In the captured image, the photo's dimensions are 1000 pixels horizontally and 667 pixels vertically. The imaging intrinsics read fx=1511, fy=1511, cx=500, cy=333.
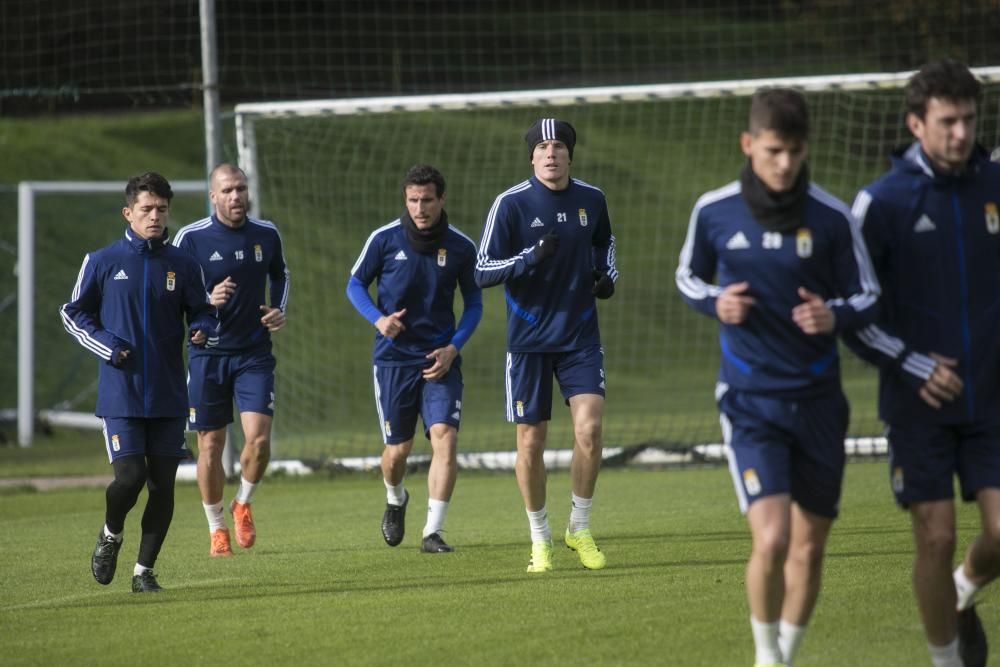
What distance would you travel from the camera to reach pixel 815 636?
640 cm

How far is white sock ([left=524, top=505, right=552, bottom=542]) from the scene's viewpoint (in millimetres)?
8664

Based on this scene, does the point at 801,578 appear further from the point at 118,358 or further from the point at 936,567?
the point at 118,358

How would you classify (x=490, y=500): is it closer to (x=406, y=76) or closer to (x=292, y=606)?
(x=292, y=606)

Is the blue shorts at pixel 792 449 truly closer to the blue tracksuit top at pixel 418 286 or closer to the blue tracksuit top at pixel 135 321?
the blue tracksuit top at pixel 135 321

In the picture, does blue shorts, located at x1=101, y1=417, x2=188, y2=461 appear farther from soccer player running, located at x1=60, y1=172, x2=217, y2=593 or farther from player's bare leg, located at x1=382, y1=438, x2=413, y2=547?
player's bare leg, located at x1=382, y1=438, x2=413, y2=547

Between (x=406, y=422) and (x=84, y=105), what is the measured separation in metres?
25.1

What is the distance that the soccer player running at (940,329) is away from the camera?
17.4ft

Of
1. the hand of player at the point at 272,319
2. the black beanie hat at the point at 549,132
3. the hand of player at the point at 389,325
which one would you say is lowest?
the hand of player at the point at 272,319

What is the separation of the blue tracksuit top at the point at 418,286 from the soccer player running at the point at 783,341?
184 inches

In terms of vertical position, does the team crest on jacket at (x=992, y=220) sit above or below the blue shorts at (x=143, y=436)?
above

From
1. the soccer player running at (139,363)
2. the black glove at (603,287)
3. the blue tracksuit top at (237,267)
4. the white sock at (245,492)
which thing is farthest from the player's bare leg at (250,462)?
the black glove at (603,287)

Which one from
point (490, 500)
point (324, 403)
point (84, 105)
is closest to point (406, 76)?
point (84, 105)

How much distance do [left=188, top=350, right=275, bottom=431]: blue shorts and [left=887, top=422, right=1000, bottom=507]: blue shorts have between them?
5811 mm

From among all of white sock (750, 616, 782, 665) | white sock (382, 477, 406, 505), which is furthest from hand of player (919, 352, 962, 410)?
white sock (382, 477, 406, 505)
